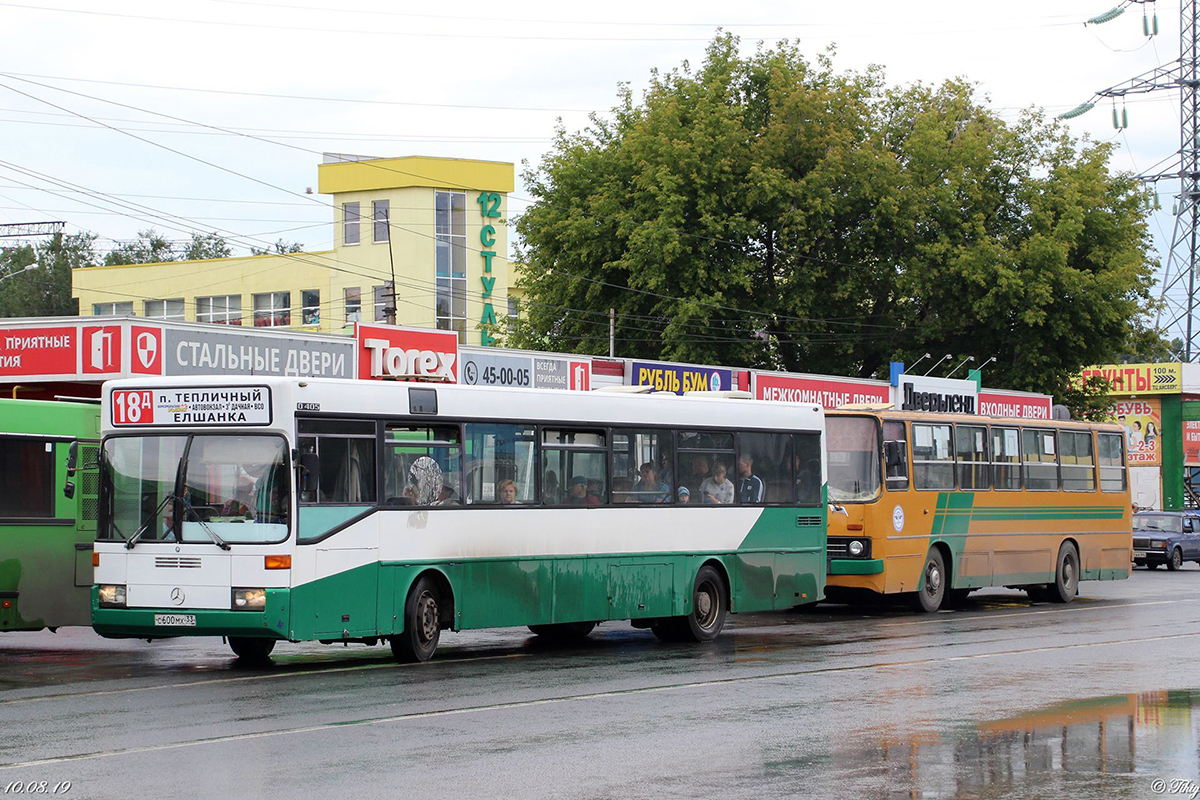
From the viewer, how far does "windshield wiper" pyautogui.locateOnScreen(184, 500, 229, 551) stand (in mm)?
14805

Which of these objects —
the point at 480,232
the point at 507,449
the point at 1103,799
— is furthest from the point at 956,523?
the point at 480,232

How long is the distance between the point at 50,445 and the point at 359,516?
3703mm

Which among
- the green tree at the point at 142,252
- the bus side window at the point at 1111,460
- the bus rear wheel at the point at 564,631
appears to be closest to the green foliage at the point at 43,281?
the green tree at the point at 142,252

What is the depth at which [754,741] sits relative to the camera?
1079cm

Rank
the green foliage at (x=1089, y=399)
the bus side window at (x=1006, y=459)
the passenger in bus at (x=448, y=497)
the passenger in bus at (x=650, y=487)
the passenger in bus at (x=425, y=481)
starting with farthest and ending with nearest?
the green foliage at (x=1089, y=399)
the bus side window at (x=1006, y=459)
the passenger in bus at (x=650, y=487)
the passenger in bus at (x=448, y=497)
the passenger in bus at (x=425, y=481)

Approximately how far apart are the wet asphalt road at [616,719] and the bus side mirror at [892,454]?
4.90 meters

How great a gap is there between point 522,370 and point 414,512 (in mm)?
19523

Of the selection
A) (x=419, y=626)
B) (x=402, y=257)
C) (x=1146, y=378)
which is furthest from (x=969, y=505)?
(x=402, y=257)

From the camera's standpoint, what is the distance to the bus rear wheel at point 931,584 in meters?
25.1

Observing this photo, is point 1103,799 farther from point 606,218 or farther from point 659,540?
point 606,218

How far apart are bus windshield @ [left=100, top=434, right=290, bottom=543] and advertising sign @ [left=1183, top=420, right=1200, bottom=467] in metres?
63.2

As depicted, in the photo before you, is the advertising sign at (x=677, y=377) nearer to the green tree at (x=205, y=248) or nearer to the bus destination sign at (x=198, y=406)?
the bus destination sign at (x=198, y=406)

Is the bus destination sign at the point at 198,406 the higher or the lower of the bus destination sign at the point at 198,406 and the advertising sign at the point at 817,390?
the lower
